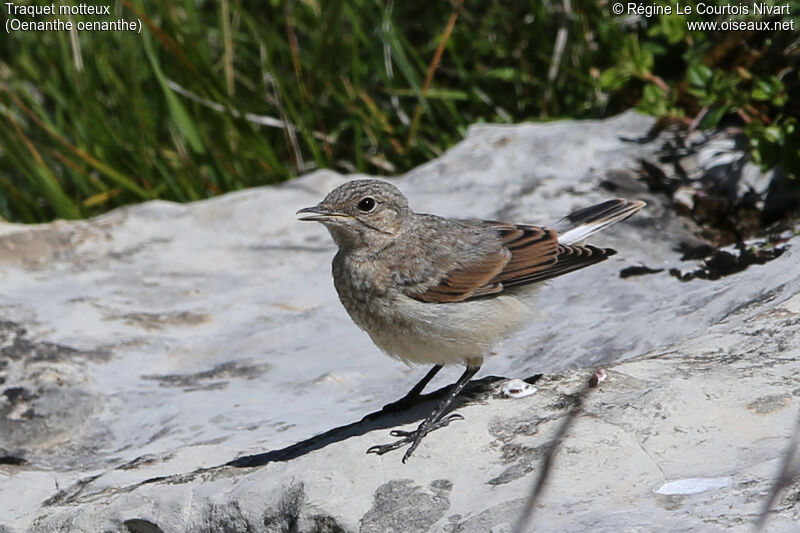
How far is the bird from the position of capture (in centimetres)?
397

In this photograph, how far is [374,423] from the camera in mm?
3953

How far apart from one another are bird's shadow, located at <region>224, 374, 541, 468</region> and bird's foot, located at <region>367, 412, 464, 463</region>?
0.65 ft

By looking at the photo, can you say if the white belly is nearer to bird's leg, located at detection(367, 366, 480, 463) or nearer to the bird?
the bird

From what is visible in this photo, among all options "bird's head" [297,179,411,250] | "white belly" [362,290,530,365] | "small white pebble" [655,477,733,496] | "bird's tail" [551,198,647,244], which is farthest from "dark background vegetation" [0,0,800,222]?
"small white pebble" [655,477,733,496]

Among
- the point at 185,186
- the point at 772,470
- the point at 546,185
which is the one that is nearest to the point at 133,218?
the point at 185,186

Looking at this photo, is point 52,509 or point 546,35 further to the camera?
point 546,35

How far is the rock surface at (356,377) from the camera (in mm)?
3016

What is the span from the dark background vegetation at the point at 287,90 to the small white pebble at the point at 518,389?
316 cm

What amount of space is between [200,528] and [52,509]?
2.41 ft

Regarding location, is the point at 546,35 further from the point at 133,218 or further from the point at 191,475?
the point at 191,475

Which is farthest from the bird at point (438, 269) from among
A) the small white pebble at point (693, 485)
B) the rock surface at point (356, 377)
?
the small white pebble at point (693, 485)

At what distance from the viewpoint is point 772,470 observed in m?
2.77

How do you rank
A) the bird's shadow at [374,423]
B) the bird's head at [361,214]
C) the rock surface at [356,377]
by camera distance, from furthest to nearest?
the bird's head at [361,214], the bird's shadow at [374,423], the rock surface at [356,377]

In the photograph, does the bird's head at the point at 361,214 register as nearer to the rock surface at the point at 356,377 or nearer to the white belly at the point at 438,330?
the white belly at the point at 438,330
